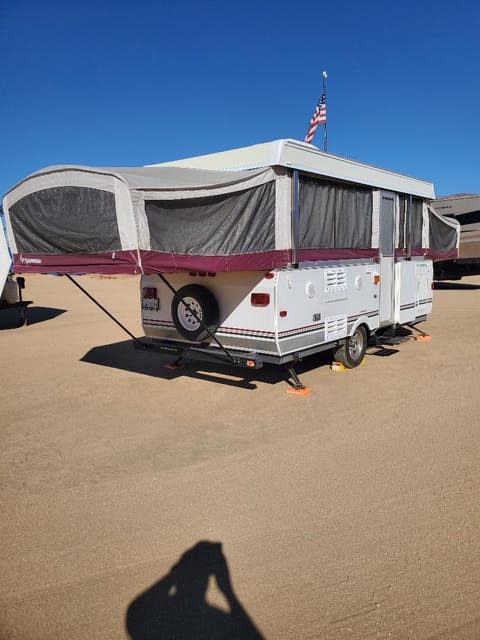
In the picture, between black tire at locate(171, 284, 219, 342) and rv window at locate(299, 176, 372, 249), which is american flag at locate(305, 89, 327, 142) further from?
black tire at locate(171, 284, 219, 342)

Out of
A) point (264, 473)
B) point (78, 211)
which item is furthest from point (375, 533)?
point (78, 211)

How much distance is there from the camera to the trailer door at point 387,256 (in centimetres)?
778

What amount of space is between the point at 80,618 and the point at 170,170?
4.64m

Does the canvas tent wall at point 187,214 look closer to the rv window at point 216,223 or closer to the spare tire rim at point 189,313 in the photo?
the rv window at point 216,223

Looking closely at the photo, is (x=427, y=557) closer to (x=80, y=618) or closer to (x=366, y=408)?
(x=80, y=618)

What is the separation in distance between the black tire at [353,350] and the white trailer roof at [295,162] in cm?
211

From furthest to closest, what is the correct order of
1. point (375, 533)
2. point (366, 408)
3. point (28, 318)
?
1. point (28, 318)
2. point (366, 408)
3. point (375, 533)

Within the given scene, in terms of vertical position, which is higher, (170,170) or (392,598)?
(170,170)

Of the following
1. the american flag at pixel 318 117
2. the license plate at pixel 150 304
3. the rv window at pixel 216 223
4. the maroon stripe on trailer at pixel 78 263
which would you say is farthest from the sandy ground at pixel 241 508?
the american flag at pixel 318 117

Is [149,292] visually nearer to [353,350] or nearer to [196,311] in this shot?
[196,311]

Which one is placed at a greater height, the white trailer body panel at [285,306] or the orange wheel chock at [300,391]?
the white trailer body panel at [285,306]

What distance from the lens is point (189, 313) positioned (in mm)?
6227

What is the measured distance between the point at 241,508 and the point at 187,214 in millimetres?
2790

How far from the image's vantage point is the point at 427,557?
3.02m
